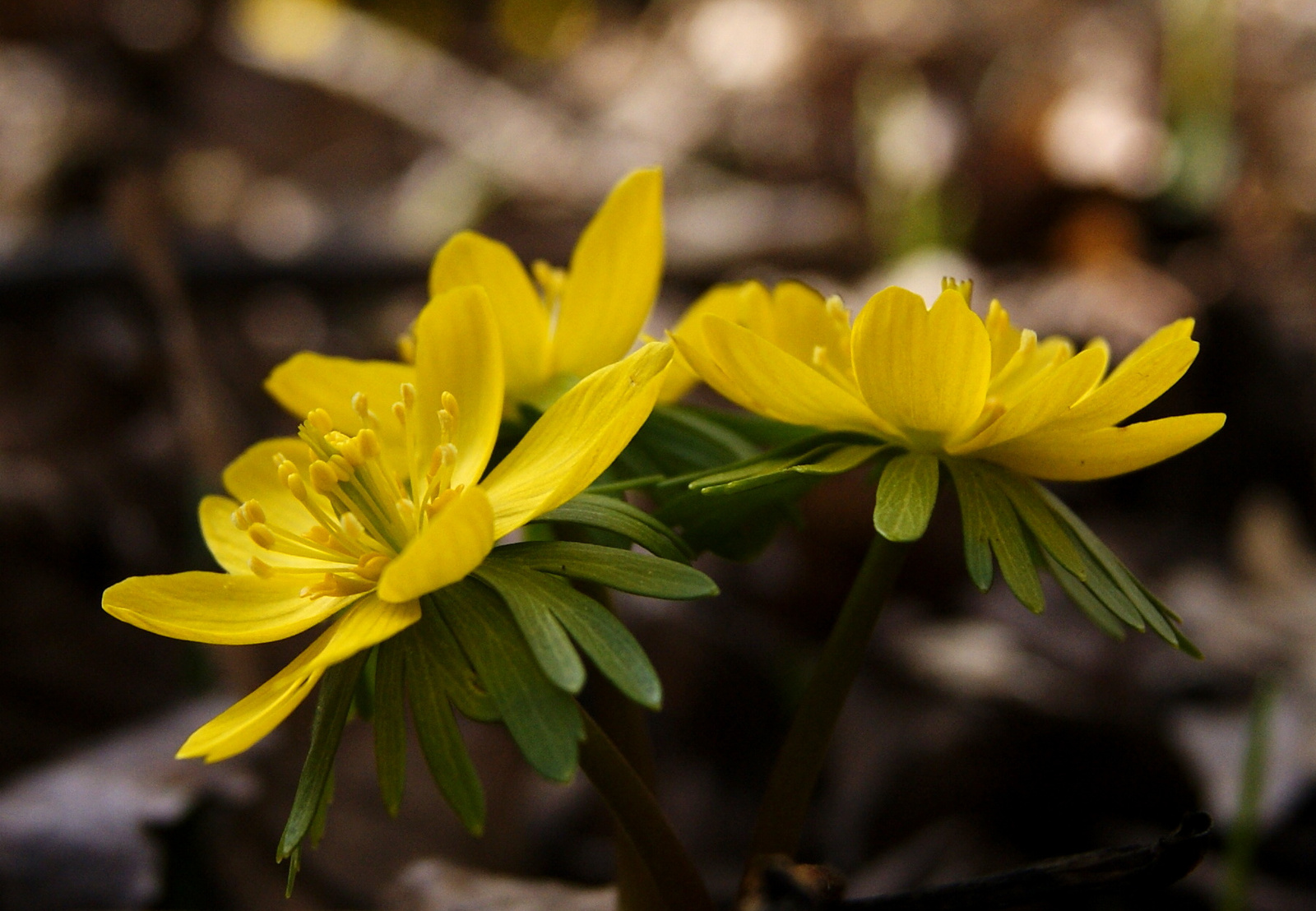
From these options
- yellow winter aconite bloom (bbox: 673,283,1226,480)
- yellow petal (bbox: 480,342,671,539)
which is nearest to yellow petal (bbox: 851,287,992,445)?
yellow winter aconite bloom (bbox: 673,283,1226,480)

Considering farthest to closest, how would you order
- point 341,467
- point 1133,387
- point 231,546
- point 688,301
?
point 688,301, point 231,546, point 341,467, point 1133,387

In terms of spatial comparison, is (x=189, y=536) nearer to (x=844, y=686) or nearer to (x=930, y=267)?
(x=844, y=686)

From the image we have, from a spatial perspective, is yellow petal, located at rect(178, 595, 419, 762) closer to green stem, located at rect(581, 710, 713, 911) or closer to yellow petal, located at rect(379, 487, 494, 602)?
yellow petal, located at rect(379, 487, 494, 602)

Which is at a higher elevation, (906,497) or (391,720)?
(906,497)

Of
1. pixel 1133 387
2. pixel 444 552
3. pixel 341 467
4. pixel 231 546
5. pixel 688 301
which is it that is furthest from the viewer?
pixel 688 301

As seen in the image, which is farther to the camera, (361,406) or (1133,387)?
(361,406)

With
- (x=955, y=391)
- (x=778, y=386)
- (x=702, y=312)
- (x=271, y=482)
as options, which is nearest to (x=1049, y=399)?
(x=955, y=391)

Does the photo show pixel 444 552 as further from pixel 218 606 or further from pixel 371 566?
pixel 218 606
